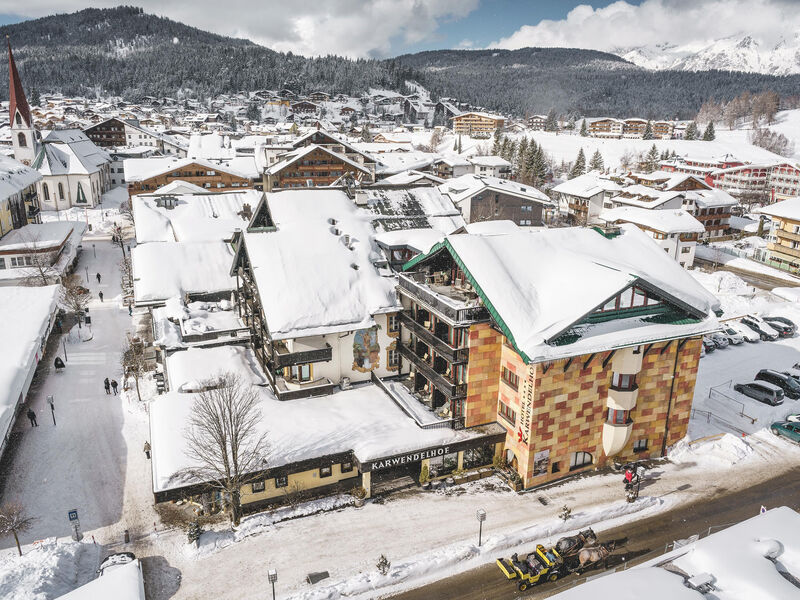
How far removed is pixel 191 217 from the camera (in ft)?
210

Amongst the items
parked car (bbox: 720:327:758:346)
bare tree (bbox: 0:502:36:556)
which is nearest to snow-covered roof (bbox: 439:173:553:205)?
parked car (bbox: 720:327:758:346)

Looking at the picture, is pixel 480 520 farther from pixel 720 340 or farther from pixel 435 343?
pixel 720 340

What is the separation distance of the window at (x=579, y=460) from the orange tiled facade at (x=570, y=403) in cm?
11

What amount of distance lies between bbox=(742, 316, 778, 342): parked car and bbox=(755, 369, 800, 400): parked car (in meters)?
8.89

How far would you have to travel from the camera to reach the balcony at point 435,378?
98.0 feet

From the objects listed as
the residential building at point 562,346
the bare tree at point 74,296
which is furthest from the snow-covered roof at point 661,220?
the bare tree at point 74,296

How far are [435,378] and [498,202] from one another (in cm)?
5740

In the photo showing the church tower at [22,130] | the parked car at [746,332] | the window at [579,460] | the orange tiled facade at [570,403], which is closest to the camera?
the orange tiled facade at [570,403]

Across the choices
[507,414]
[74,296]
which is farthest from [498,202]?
[507,414]

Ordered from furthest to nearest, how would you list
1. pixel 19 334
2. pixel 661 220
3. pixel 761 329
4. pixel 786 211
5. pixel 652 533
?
1. pixel 661 220
2. pixel 786 211
3. pixel 761 329
4. pixel 19 334
5. pixel 652 533

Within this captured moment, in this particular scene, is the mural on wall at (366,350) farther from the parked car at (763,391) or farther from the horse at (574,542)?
the parked car at (763,391)

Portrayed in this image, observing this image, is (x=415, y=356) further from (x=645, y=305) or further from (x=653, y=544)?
(x=653, y=544)

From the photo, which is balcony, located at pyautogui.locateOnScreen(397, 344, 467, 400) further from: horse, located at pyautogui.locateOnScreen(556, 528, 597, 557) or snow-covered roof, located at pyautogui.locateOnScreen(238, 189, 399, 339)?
horse, located at pyautogui.locateOnScreen(556, 528, 597, 557)

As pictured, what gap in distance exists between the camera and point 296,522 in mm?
26688
